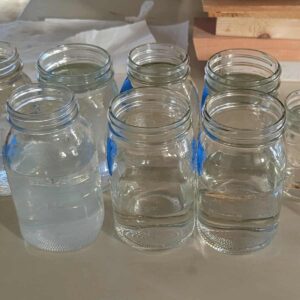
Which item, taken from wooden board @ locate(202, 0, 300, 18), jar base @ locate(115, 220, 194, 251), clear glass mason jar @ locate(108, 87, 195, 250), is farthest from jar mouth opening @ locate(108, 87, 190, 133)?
wooden board @ locate(202, 0, 300, 18)

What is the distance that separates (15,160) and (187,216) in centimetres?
20

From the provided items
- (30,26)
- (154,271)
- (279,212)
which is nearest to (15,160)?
(154,271)

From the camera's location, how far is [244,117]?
0.65m

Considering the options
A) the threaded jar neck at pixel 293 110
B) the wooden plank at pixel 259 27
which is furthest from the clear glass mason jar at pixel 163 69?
the wooden plank at pixel 259 27

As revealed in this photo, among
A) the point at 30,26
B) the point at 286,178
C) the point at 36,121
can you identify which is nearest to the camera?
the point at 36,121

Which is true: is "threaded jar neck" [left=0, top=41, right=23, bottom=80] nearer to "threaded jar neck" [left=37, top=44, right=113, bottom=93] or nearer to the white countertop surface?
"threaded jar neck" [left=37, top=44, right=113, bottom=93]

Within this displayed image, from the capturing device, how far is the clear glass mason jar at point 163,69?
659 mm

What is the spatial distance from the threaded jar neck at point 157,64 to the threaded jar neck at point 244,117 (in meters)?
0.06

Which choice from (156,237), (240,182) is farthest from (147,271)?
(240,182)

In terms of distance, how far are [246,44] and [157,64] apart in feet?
0.80

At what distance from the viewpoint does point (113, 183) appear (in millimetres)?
656

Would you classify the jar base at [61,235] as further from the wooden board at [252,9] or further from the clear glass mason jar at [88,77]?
the wooden board at [252,9]

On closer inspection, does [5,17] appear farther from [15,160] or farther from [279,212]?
[279,212]

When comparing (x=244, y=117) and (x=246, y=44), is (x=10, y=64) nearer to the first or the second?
(x=244, y=117)
